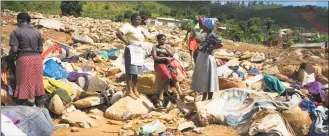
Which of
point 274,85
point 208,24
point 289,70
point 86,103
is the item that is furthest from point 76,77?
point 289,70

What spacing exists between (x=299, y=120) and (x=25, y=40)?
121 inches

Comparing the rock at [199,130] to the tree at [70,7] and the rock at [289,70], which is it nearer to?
the rock at [289,70]

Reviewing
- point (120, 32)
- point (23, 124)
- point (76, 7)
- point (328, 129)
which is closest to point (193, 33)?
point (120, 32)

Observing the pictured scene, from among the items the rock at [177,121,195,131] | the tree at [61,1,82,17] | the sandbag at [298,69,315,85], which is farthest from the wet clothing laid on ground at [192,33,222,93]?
the tree at [61,1,82,17]

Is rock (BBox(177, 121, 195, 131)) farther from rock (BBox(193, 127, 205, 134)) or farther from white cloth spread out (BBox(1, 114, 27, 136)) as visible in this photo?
white cloth spread out (BBox(1, 114, 27, 136))

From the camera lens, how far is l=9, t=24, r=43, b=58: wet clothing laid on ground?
3.81m

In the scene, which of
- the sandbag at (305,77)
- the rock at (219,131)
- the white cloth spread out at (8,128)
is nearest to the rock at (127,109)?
the rock at (219,131)

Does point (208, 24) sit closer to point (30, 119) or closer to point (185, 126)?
point (185, 126)

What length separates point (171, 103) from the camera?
5.11 meters

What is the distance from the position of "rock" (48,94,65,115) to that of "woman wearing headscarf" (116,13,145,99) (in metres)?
0.86

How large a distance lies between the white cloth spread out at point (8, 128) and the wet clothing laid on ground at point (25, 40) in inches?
53.7

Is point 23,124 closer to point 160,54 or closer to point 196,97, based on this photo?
point 160,54

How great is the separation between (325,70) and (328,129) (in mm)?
4137

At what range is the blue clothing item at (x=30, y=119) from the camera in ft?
9.69
